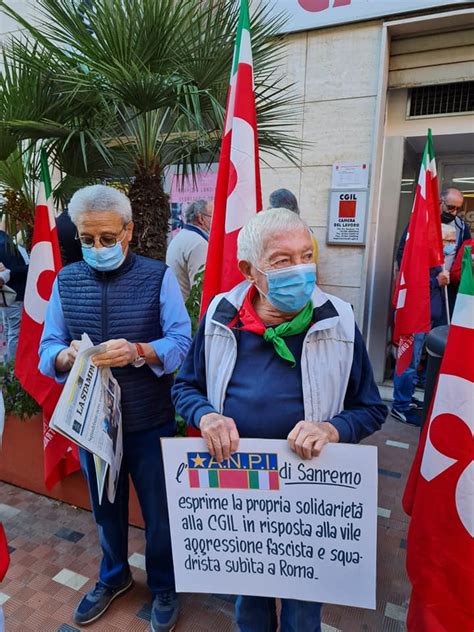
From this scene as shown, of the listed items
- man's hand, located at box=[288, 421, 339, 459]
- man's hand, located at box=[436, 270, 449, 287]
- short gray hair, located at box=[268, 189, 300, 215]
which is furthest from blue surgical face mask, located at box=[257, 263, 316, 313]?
man's hand, located at box=[436, 270, 449, 287]

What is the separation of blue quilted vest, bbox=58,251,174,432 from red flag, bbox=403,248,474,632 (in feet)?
3.69

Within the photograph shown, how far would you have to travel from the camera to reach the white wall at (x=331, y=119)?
4.49 metres

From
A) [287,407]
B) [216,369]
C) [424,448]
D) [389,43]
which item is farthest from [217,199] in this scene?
[389,43]

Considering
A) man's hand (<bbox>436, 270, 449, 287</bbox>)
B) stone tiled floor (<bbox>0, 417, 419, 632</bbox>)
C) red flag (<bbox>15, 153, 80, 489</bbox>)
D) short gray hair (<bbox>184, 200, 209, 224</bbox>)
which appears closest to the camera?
stone tiled floor (<bbox>0, 417, 419, 632</bbox>)

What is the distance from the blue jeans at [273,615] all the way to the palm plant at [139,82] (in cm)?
209

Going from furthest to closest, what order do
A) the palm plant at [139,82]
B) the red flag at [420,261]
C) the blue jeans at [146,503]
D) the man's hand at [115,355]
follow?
the red flag at [420,261] < the palm plant at [139,82] < the blue jeans at [146,503] < the man's hand at [115,355]

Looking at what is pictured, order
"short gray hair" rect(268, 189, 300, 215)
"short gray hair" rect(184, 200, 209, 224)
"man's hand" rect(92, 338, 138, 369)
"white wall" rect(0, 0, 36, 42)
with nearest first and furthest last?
"man's hand" rect(92, 338, 138, 369)
"short gray hair" rect(268, 189, 300, 215)
"short gray hair" rect(184, 200, 209, 224)
"white wall" rect(0, 0, 36, 42)

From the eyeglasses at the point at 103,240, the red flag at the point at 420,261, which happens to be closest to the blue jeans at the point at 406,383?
the red flag at the point at 420,261

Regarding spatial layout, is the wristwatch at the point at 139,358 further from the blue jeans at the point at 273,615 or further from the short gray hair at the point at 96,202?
the blue jeans at the point at 273,615

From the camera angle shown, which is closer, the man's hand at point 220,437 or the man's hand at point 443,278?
the man's hand at point 220,437

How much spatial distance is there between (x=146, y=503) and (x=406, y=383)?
3.09 m

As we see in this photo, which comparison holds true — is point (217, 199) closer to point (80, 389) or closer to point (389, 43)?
point (80, 389)

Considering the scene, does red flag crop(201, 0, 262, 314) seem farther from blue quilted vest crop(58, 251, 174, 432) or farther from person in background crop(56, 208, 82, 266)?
person in background crop(56, 208, 82, 266)

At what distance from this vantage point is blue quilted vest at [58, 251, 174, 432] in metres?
1.86
